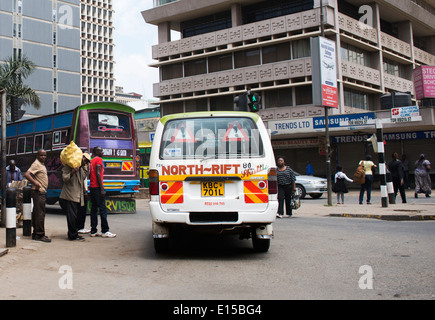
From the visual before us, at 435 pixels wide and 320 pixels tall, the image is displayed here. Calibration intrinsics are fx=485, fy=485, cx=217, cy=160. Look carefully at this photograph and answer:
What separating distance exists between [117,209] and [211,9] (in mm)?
29489

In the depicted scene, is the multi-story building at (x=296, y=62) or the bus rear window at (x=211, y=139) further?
the multi-story building at (x=296, y=62)

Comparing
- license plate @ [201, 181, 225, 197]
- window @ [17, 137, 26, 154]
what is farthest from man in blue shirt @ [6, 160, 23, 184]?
license plate @ [201, 181, 225, 197]

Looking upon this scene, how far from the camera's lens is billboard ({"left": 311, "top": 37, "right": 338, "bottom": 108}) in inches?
731

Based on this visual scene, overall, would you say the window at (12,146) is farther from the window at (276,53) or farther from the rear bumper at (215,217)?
the window at (276,53)

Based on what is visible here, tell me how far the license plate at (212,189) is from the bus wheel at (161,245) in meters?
1.07

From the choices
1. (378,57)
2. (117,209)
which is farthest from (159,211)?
(378,57)

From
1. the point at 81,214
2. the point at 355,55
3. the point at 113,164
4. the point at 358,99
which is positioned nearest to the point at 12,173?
the point at 113,164

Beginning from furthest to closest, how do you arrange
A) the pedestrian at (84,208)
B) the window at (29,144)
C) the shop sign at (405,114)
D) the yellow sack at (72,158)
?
the shop sign at (405,114) < the window at (29,144) < the pedestrian at (84,208) < the yellow sack at (72,158)

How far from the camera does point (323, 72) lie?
61.1 ft

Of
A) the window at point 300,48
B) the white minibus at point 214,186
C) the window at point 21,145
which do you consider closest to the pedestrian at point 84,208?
the white minibus at point 214,186

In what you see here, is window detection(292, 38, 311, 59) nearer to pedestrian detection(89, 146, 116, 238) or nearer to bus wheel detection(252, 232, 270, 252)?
pedestrian detection(89, 146, 116, 238)

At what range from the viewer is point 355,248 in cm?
798

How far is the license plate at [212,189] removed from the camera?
6.95 meters

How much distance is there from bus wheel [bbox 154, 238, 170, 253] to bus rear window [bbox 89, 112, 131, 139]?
9397 mm
